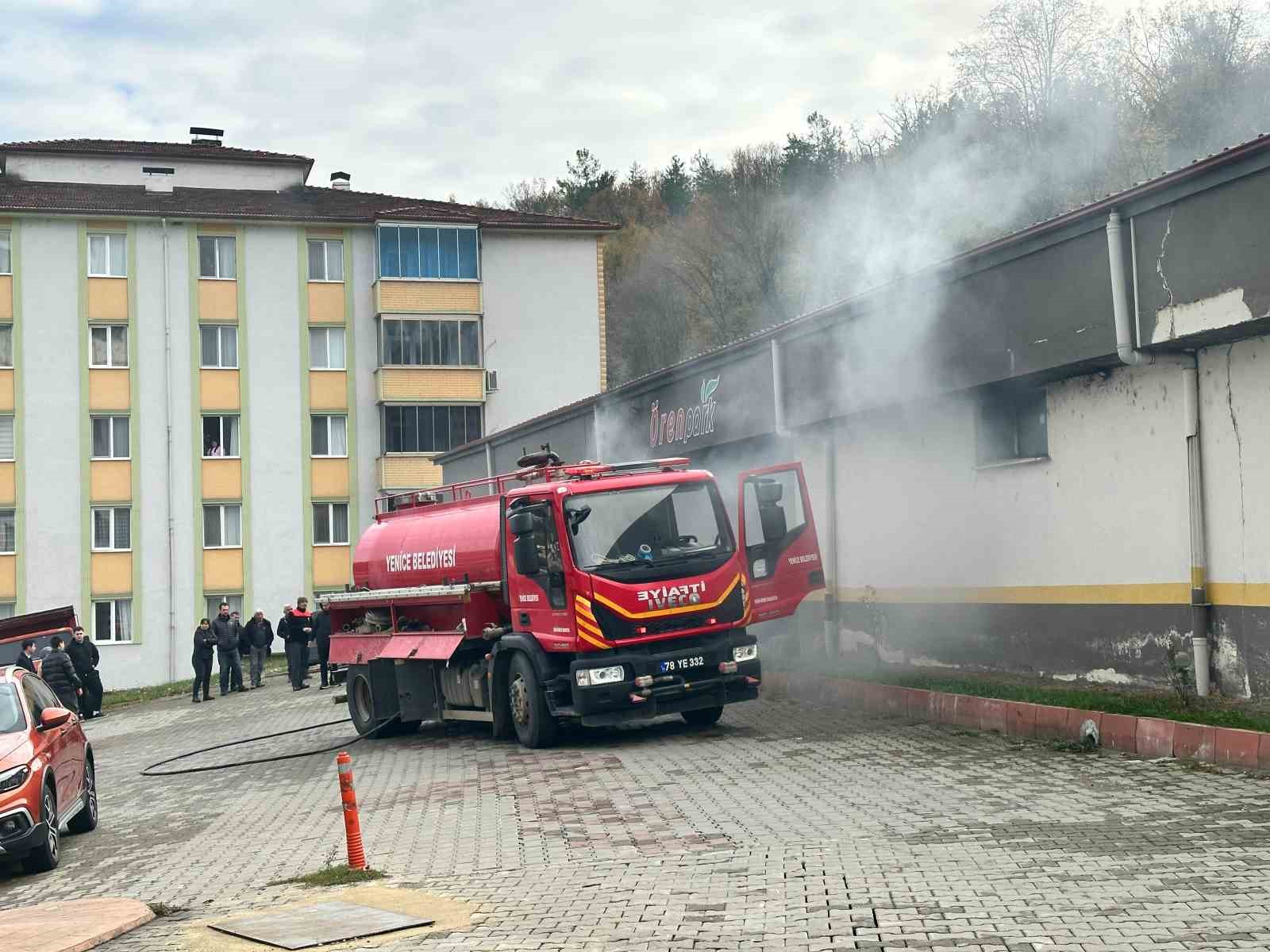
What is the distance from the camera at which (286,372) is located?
1924 inches

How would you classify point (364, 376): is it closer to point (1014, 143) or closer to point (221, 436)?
point (221, 436)

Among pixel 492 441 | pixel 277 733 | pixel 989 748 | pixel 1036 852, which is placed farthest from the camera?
pixel 492 441

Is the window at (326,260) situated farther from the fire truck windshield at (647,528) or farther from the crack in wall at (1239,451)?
the crack in wall at (1239,451)

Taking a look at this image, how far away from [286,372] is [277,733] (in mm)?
29198

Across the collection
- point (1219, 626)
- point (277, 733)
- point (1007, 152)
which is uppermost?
point (1007, 152)

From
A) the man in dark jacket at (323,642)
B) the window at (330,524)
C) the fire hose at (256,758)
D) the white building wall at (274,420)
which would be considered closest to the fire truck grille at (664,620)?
the fire hose at (256,758)

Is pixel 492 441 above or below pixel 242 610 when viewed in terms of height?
above

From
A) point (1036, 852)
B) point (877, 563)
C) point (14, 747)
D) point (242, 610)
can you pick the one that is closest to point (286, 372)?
point (242, 610)

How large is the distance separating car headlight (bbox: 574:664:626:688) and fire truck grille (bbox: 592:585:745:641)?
1.09 feet

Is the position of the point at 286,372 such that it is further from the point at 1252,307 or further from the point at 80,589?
the point at 1252,307

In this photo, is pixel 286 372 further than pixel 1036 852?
Yes

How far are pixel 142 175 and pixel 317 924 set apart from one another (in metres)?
49.7

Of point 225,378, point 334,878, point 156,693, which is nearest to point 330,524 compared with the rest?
point 225,378

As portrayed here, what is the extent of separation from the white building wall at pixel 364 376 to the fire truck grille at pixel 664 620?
113 feet
